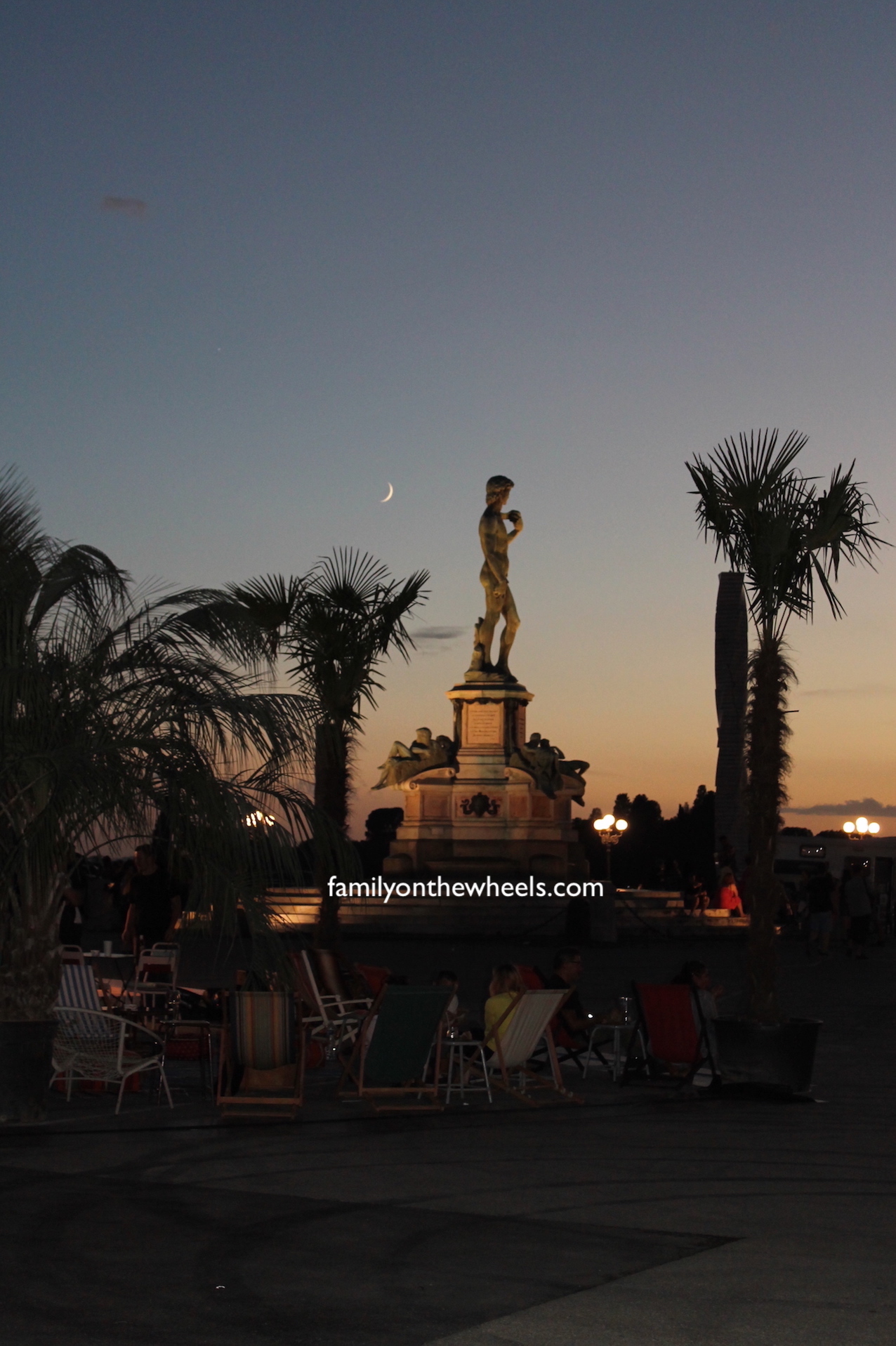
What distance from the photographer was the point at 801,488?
485 inches

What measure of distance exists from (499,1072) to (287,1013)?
2.52 meters

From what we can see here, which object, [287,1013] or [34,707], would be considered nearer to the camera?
[34,707]

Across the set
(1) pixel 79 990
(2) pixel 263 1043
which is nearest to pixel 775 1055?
(2) pixel 263 1043

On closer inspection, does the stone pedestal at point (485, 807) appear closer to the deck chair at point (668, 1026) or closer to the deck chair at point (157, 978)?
the deck chair at point (157, 978)

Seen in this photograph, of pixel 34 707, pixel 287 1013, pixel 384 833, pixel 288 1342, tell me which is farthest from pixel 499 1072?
pixel 384 833

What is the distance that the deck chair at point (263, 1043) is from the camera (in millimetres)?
10031

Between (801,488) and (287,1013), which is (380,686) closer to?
(801,488)

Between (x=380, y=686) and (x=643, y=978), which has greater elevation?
(x=380, y=686)

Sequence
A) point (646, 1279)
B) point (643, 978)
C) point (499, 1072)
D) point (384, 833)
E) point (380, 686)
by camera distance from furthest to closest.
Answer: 1. point (384, 833)
2. point (643, 978)
3. point (380, 686)
4. point (499, 1072)
5. point (646, 1279)

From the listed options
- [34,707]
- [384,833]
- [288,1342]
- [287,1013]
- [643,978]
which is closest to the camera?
[288,1342]

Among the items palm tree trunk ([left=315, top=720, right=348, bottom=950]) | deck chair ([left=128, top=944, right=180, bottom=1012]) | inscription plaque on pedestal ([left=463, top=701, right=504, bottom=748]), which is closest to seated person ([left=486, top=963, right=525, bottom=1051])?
deck chair ([left=128, top=944, right=180, bottom=1012])

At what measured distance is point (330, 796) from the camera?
17.6 meters

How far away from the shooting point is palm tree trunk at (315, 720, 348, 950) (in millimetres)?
16328

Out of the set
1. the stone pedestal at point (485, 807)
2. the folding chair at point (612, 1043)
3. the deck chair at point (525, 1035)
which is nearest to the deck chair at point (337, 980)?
the folding chair at point (612, 1043)
